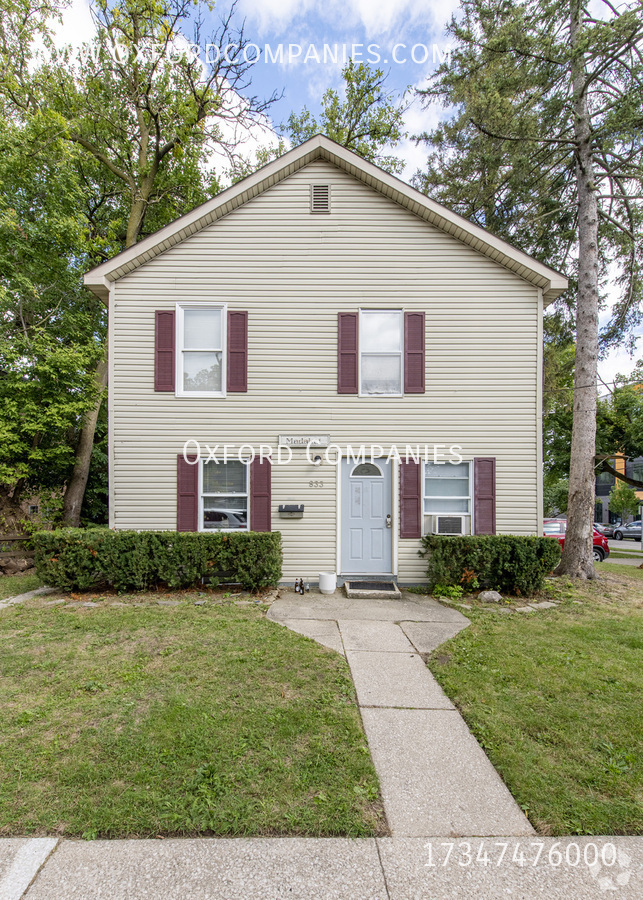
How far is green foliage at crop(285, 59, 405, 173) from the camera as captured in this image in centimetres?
1409

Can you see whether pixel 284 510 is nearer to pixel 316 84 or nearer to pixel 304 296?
pixel 304 296

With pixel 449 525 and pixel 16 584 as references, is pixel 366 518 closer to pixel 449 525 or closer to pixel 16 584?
pixel 449 525

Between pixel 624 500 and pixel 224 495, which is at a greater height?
pixel 224 495

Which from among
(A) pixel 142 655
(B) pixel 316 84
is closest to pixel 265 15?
(B) pixel 316 84

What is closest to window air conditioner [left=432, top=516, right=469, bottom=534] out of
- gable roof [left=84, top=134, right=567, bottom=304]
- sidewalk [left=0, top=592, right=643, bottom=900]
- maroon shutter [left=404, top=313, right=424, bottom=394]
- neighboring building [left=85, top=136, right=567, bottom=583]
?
neighboring building [left=85, top=136, right=567, bottom=583]

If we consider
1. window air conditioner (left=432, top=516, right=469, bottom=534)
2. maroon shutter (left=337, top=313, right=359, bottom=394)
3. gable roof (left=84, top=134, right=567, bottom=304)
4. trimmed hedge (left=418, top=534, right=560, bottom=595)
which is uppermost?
gable roof (left=84, top=134, right=567, bottom=304)

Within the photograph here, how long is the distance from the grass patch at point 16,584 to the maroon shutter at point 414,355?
295 inches

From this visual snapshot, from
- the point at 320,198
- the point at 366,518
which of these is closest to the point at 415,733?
the point at 366,518

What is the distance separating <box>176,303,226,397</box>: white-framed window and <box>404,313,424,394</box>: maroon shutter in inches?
139

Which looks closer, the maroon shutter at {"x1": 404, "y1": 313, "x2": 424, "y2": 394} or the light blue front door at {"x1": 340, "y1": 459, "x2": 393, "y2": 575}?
the light blue front door at {"x1": 340, "y1": 459, "x2": 393, "y2": 575}

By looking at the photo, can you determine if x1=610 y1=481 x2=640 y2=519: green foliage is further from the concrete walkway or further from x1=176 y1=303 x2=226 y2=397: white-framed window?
x1=176 y1=303 x2=226 y2=397: white-framed window

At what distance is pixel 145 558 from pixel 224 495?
70.0 inches

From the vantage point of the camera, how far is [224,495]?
316 inches

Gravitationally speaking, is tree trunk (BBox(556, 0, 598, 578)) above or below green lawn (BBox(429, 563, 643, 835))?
above
